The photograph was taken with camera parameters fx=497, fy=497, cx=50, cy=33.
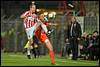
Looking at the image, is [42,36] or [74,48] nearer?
[42,36]

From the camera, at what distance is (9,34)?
35250 mm

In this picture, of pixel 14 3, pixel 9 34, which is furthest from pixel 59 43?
pixel 14 3

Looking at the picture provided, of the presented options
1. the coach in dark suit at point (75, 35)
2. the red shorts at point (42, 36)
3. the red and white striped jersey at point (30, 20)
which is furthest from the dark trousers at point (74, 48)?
the red shorts at point (42, 36)

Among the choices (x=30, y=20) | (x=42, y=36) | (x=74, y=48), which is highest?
(x=30, y=20)

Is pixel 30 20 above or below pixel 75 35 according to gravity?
above

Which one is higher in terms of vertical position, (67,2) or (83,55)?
(67,2)

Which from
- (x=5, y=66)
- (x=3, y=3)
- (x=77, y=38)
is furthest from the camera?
(x=3, y=3)

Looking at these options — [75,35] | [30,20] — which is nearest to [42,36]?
[30,20]

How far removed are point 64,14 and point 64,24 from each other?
890 mm

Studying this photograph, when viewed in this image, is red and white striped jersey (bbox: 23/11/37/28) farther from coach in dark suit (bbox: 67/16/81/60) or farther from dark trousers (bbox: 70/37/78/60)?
dark trousers (bbox: 70/37/78/60)

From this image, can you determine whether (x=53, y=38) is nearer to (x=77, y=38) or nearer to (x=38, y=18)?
(x=77, y=38)

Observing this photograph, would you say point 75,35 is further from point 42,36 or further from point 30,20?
point 42,36

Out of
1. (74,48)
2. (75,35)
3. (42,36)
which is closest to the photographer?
(42,36)

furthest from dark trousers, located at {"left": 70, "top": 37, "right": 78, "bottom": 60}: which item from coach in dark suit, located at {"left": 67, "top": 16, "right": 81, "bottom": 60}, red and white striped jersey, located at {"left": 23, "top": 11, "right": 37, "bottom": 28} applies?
red and white striped jersey, located at {"left": 23, "top": 11, "right": 37, "bottom": 28}
